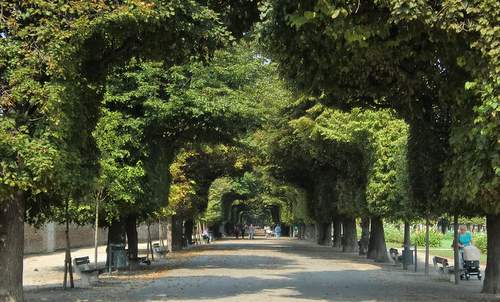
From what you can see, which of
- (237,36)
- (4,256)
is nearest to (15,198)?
(4,256)

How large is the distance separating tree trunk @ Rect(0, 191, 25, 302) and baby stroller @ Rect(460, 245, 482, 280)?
1428cm

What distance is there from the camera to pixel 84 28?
447 inches

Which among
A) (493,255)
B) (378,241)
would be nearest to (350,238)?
(378,241)

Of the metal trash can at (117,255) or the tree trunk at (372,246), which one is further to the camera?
the tree trunk at (372,246)

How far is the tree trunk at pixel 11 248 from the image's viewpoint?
39.1 ft

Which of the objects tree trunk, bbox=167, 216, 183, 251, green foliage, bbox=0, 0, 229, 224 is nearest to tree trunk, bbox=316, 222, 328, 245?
tree trunk, bbox=167, 216, 183, 251

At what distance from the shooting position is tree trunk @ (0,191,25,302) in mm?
11906

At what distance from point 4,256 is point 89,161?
8.03ft

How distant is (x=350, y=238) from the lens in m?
40.4

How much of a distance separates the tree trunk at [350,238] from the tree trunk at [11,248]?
29.5 metres

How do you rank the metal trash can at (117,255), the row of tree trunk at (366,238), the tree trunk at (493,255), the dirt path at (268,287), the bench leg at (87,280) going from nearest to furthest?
1. the tree trunk at (493,255)
2. the dirt path at (268,287)
3. the bench leg at (87,280)
4. the metal trash can at (117,255)
5. the row of tree trunk at (366,238)

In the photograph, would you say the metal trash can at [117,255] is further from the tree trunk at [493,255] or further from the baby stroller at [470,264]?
the tree trunk at [493,255]

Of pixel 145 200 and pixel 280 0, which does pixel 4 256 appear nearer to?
pixel 280 0

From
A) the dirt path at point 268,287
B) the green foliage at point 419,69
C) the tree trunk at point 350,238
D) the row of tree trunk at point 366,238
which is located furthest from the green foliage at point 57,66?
the tree trunk at point 350,238
